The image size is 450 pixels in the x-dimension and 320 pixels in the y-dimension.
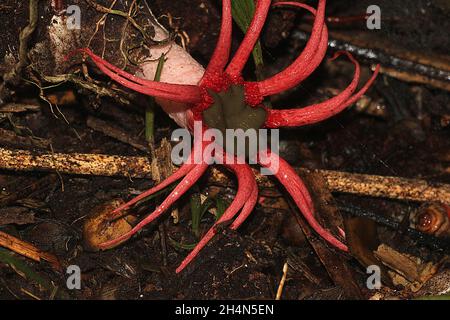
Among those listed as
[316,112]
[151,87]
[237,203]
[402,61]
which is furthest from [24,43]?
[402,61]

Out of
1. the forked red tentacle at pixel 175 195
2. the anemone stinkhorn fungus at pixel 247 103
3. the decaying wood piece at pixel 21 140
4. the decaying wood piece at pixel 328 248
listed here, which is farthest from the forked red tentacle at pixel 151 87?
the decaying wood piece at pixel 328 248

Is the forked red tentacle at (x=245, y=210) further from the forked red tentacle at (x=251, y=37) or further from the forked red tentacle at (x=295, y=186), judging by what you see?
the forked red tentacle at (x=251, y=37)

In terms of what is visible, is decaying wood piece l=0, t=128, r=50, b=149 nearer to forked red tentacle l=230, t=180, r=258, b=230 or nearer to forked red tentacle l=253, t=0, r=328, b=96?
forked red tentacle l=230, t=180, r=258, b=230

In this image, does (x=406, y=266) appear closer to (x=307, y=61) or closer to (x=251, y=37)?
(x=307, y=61)

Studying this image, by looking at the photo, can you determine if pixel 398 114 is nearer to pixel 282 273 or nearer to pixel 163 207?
pixel 282 273

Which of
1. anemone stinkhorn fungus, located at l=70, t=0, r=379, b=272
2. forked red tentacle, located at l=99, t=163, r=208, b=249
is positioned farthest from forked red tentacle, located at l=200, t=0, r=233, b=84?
forked red tentacle, located at l=99, t=163, r=208, b=249

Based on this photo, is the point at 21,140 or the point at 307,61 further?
the point at 21,140
